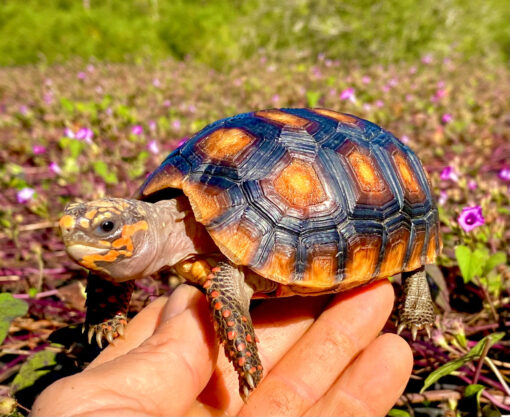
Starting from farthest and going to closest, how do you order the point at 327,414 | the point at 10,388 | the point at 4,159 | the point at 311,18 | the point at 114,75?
the point at 311,18 < the point at 114,75 < the point at 4,159 < the point at 10,388 < the point at 327,414

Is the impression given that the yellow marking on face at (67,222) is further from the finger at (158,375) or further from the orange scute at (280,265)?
the orange scute at (280,265)

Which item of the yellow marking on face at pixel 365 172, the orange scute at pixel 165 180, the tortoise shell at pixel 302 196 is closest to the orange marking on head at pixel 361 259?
the tortoise shell at pixel 302 196

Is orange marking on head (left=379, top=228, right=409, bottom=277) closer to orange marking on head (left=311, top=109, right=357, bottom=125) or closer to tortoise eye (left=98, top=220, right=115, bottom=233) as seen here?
orange marking on head (left=311, top=109, right=357, bottom=125)

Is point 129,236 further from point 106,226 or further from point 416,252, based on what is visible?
point 416,252

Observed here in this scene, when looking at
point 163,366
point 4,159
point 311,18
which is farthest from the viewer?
point 311,18

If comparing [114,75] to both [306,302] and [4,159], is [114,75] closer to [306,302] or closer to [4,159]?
[4,159]

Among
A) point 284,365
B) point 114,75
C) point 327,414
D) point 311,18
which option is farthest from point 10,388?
point 311,18
